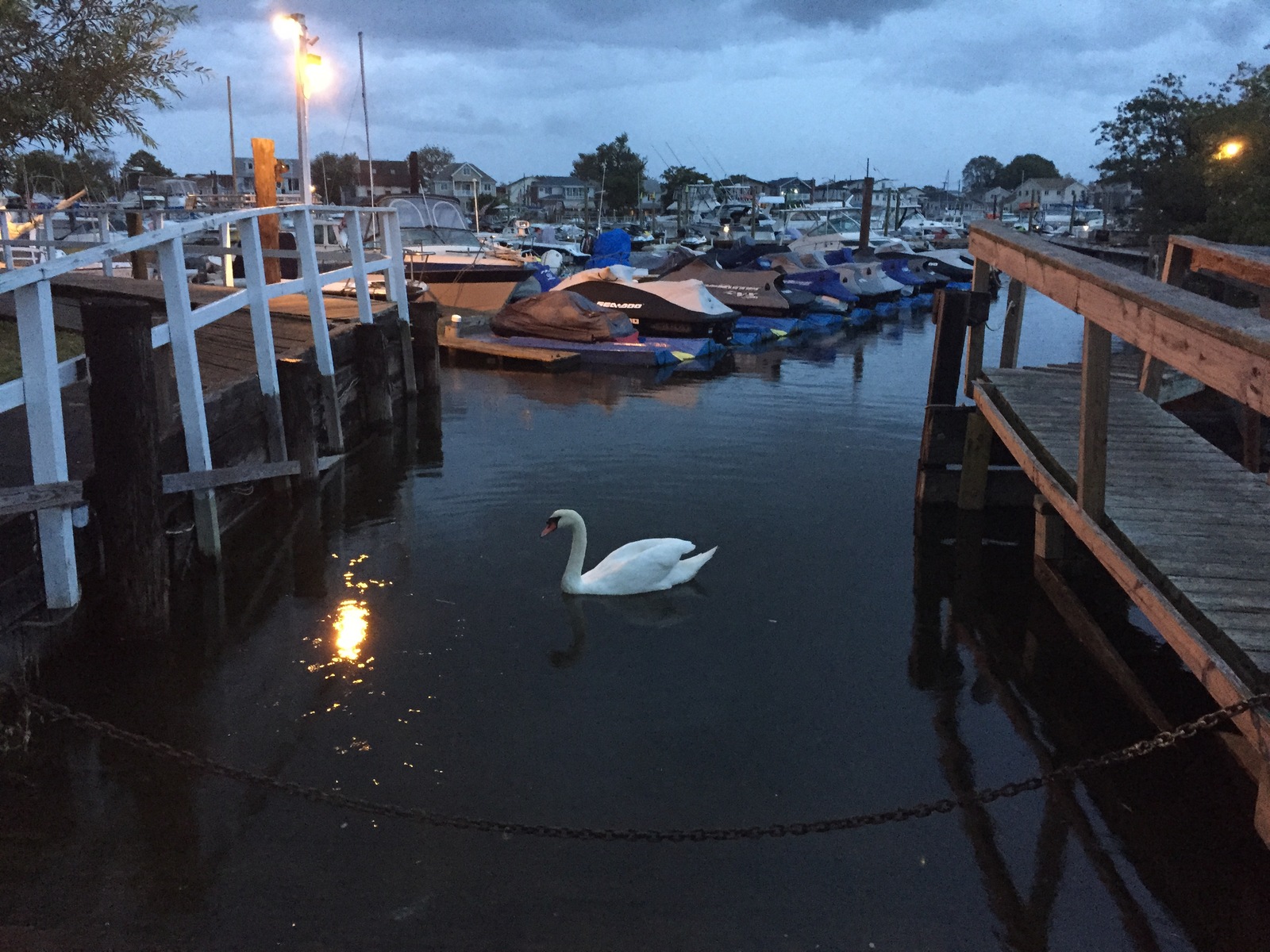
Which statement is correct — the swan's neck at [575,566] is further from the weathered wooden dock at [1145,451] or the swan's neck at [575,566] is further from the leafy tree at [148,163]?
the leafy tree at [148,163]

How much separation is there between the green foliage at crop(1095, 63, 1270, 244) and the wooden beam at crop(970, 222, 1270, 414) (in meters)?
24.7

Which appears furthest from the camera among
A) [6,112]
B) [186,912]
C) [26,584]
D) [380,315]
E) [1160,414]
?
[380,315]

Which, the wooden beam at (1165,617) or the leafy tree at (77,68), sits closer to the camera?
the wooden beam at (1165,617)

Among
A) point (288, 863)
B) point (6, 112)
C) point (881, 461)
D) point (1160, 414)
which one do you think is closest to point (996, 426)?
point (1160, 414)

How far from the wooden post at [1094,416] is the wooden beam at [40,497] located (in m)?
5.58

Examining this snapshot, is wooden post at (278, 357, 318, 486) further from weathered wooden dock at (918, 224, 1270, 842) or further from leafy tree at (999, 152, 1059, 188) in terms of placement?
leafy tree at (999, 152, 1059, 188)

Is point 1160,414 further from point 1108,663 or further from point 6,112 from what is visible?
point 6,112

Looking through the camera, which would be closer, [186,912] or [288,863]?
[186,912]

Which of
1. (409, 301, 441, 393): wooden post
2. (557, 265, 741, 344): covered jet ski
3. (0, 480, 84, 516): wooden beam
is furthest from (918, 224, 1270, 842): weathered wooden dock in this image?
(557, 265, 741, 344): covered jet ski

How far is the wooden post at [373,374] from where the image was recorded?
13461mm

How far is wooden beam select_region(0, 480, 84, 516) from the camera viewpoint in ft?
17.7

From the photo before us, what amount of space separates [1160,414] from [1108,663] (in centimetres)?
271

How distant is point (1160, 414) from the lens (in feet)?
27.9

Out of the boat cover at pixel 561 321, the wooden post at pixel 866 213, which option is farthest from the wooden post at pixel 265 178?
the wooden post at pixel 866 213
